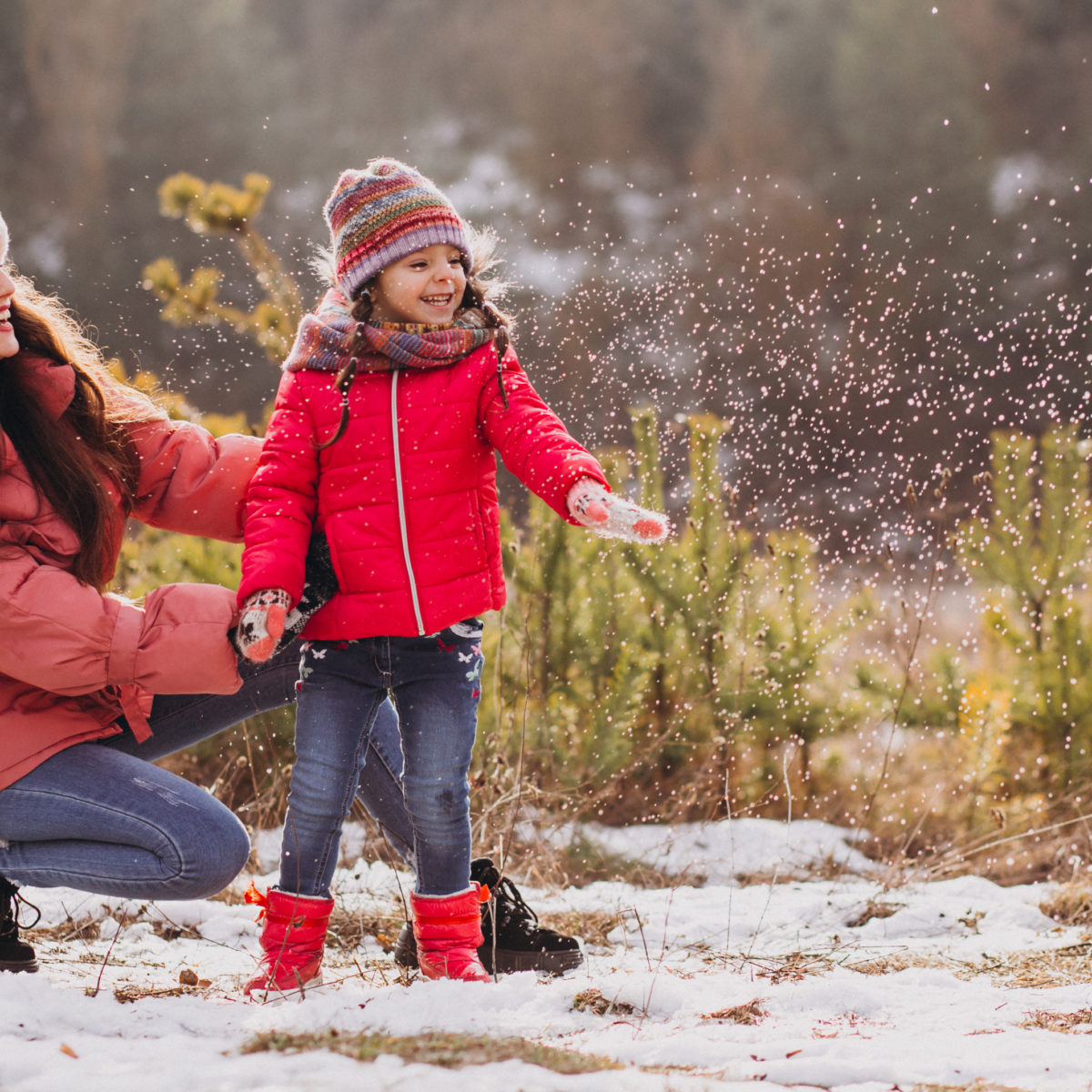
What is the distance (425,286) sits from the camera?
1.92 meters

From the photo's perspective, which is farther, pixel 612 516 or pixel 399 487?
pixel 399 487

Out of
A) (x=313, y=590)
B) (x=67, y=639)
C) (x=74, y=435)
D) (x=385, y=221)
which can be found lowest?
(x=67, y=639)

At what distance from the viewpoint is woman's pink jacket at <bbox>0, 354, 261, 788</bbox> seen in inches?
66.6

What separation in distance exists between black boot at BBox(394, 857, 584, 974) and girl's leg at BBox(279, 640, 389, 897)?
0.32m

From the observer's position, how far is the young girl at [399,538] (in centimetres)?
183

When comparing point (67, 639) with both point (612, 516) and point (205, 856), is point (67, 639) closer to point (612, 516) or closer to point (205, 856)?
point (205, 856)

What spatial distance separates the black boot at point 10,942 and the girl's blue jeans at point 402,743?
0.54 m

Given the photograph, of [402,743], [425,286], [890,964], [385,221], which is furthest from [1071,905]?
[385,221]

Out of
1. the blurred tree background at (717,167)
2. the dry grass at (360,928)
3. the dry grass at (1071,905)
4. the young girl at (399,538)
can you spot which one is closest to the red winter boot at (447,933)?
the young girl at (399,538)

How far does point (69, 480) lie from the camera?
183cm

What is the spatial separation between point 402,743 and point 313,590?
318 millimetres

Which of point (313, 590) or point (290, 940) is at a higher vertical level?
point (313, 590)

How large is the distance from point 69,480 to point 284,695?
0.58 m

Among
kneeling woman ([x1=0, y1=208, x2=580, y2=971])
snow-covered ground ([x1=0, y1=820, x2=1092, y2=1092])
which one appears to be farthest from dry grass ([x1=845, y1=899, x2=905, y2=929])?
kneeling woman ([x1=0, y1=208, x2=580, y2=971])
